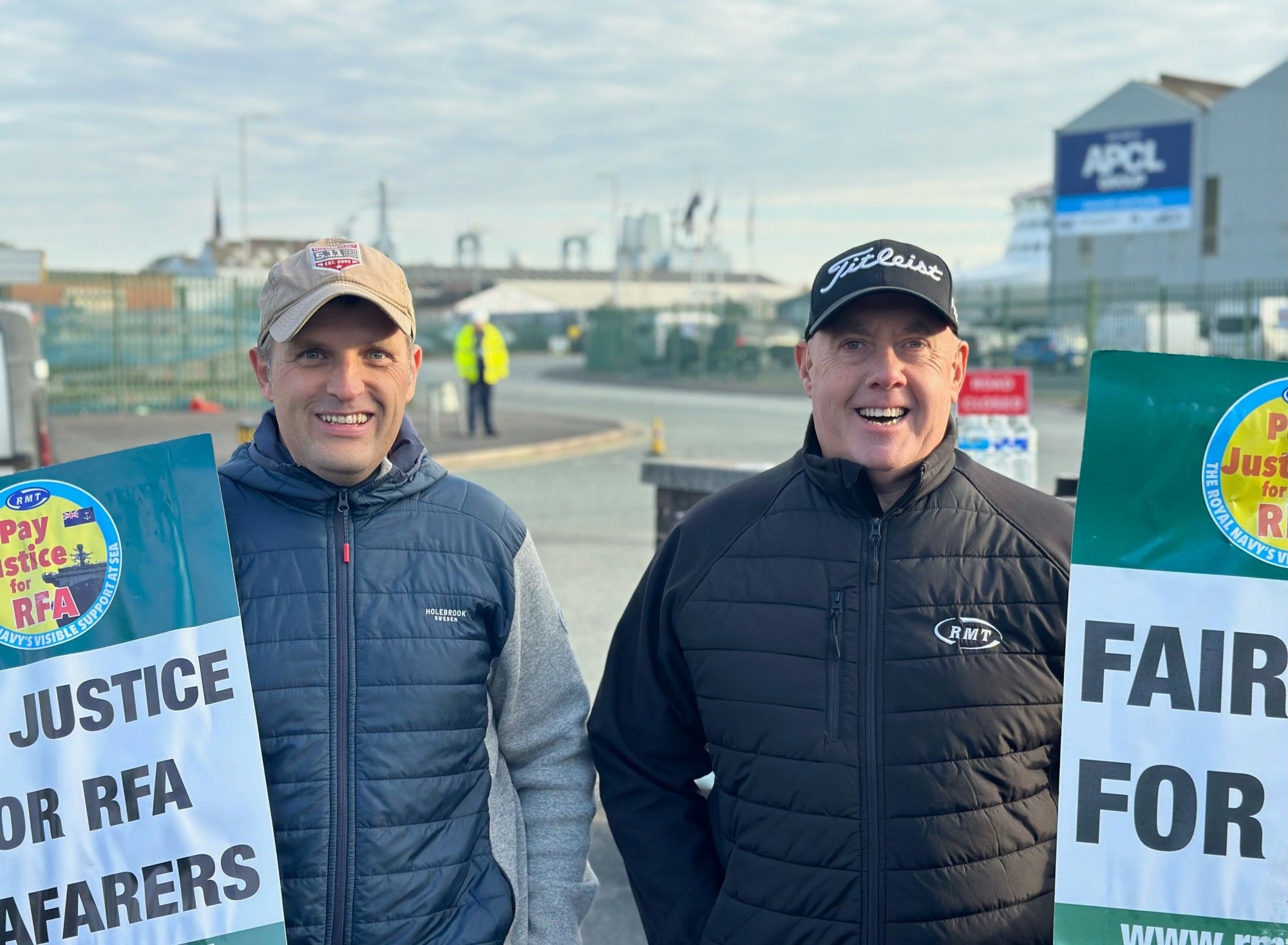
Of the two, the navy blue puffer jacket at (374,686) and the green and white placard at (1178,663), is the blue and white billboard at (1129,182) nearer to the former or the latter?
the green and white placard at (1178,663)

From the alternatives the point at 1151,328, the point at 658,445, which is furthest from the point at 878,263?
the point at 1151,328

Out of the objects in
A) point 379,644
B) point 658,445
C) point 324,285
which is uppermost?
point 324,285

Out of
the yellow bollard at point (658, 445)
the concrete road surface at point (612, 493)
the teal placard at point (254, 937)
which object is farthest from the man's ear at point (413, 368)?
the yellow bollard at point (658, 445)

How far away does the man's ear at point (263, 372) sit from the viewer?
2547 millimetres

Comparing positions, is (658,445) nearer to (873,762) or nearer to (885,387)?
(885,387)

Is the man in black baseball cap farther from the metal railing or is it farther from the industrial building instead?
the industrial building

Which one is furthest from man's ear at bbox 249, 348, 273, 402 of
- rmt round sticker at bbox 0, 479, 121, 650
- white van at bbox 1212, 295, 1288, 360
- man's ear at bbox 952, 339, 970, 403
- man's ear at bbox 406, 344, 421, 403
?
white van at bbox 1212, 295, 1288, 360

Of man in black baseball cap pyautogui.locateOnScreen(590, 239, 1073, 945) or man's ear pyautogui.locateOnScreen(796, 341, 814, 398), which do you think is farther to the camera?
man's ear pyautogui.locateOnScreen(796, 341, 814, 398)

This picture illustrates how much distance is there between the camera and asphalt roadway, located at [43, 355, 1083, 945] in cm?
815

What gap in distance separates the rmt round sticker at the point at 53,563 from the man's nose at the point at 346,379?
45cm

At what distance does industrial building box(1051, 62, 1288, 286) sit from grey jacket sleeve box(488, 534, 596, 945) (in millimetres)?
49917

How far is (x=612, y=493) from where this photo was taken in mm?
15172

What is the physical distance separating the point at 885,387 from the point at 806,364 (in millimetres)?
222

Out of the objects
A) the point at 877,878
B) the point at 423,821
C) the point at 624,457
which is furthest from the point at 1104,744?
the point at 624,457
